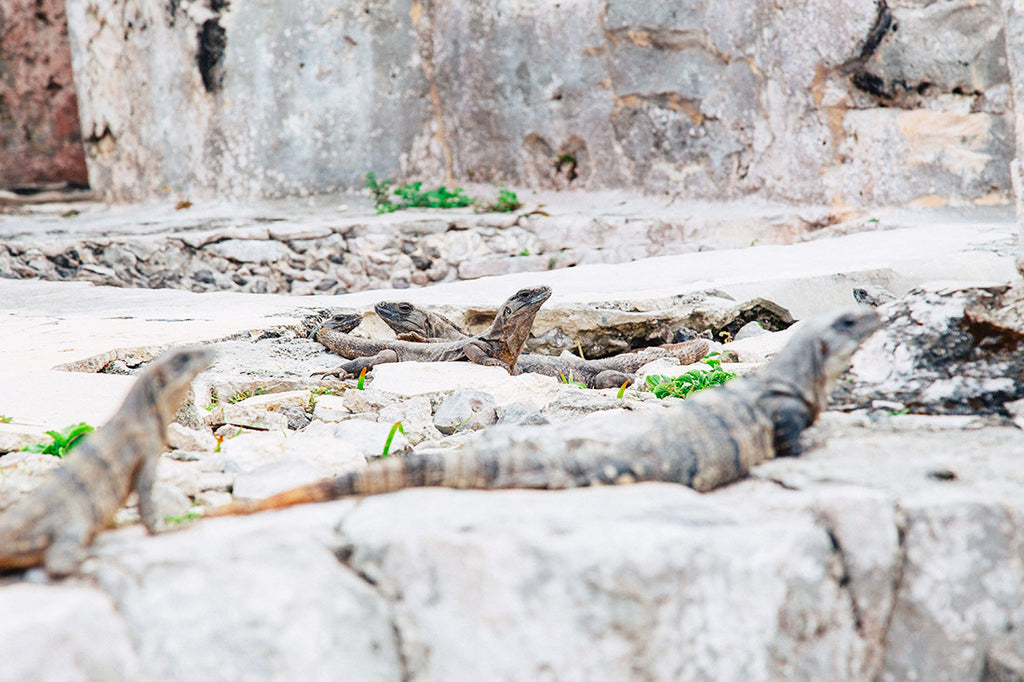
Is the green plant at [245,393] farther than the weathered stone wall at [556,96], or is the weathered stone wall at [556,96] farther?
the weathered stone wall at [556,96]

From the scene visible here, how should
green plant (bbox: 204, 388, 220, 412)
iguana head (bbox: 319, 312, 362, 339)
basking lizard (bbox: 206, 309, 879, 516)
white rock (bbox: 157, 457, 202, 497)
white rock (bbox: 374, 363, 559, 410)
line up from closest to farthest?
1. basking lizard (bbox: 206, 309, 879, 516)
2. white rock (bbox: 157, 457, 202, 497)
3. green plant (bbox: 204, 388, 220, 412)
4. white rock (bbox: 374, 363, 559, 410)
5. iguana head (bbox: 319, 312, 362, 339)

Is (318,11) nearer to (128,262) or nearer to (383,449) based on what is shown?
(128,262)

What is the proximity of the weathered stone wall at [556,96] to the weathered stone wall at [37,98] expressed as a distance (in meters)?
2.66

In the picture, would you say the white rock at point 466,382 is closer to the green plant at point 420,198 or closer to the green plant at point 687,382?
the green plant at point 687,382

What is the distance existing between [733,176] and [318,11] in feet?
18.5

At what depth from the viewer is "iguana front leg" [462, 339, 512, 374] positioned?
19.7 ft

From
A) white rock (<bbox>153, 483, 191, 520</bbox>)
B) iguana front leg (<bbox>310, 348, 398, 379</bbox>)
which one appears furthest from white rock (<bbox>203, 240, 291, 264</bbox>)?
white rock (<bbox>153, 483, 191, 520</bbox>)

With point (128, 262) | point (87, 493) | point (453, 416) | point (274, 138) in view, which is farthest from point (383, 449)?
point (274, 138)

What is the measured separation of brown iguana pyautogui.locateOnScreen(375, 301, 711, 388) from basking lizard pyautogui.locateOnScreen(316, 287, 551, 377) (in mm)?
194

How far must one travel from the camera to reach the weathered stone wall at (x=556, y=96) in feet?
30.0

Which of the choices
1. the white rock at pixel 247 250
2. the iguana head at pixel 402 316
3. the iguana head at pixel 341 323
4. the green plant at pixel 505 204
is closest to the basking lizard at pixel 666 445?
the iguana head at pixel 341 323

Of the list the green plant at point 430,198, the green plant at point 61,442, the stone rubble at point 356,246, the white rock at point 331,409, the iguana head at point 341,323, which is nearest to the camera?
the green plant at point 61,442

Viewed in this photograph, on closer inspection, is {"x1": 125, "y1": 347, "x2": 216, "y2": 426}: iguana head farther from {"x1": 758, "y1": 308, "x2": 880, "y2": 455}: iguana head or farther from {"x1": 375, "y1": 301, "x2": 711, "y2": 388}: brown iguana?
{"x1": 375, "y1": 301, "x2": 711, "y2": 388}: brown iguana

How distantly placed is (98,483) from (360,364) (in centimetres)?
384
